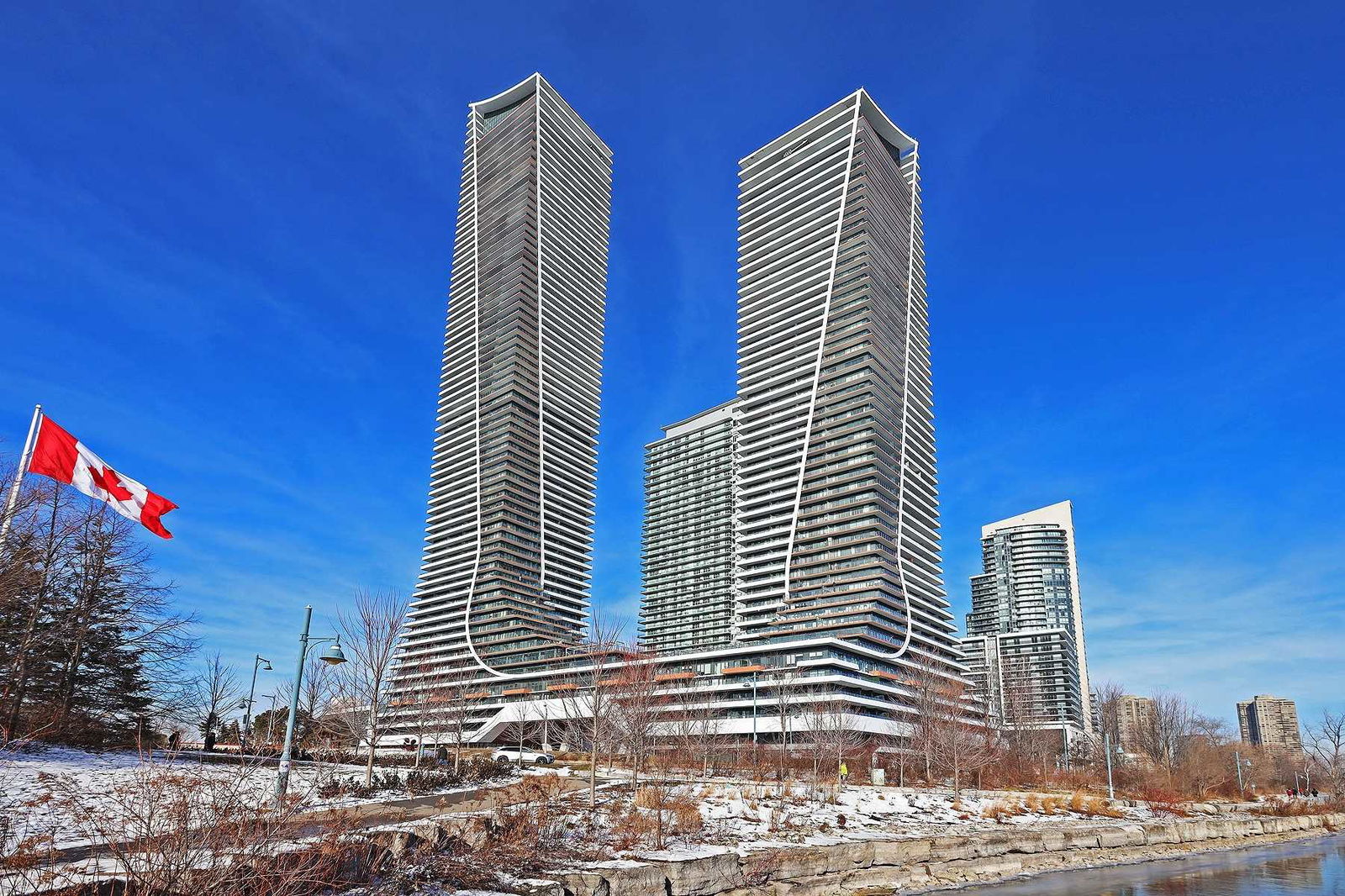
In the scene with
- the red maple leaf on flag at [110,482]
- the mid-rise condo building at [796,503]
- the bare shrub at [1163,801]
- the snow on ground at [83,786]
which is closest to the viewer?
the snow on ground at [83,786]

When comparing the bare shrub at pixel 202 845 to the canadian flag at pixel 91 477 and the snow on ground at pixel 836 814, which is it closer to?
the canadian flag at pixel 91 477

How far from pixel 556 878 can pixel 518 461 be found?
586 ft

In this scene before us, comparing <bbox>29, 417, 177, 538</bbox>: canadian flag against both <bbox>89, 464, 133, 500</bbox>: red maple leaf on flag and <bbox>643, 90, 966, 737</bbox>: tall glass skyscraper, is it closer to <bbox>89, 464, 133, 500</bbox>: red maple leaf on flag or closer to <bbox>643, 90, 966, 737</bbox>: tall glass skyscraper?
<bbox>89, 464, 133, 500</bbox>: red maple leaf on flag

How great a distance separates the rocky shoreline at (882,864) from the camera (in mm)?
18984

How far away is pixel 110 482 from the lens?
21.2 metres

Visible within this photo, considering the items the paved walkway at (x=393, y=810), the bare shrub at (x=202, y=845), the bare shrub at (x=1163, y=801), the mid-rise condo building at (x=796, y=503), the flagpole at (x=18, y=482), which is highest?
the mid-rise condo building at (x=796, y=503)

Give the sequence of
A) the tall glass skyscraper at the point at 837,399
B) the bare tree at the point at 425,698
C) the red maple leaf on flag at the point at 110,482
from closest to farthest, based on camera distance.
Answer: the red maple leaf on flag at the point at 110,482
the bare tree at the point at 425,698
the tall glass skyscraper at the point at 837,399

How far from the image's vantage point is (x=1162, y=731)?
298 feet

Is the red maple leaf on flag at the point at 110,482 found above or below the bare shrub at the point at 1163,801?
above

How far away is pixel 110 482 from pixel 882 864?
25359 millimetres

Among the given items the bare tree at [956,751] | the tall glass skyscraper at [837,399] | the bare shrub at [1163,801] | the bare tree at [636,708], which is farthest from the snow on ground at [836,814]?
the tall glass skyscraper at [837,399]

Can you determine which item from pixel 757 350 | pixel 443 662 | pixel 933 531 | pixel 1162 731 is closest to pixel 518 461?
pixel 443 662

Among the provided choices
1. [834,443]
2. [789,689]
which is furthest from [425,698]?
[834,443]

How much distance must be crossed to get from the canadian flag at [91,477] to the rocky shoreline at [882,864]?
580 inches
